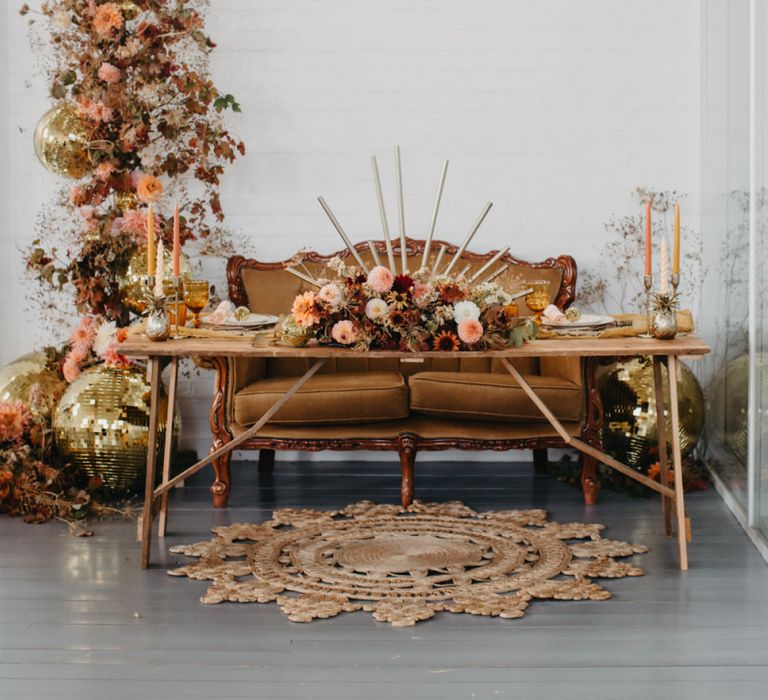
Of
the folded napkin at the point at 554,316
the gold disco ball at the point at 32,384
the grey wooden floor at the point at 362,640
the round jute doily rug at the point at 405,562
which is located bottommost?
the grey wooden floor at the point at 362,640

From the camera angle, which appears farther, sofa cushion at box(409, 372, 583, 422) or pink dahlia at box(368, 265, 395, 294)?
sofa cushion at box(409, 372, 583, 422)

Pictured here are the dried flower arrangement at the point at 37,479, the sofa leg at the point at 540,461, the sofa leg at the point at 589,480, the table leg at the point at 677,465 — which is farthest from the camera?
the sofa leg at the point at 540,461

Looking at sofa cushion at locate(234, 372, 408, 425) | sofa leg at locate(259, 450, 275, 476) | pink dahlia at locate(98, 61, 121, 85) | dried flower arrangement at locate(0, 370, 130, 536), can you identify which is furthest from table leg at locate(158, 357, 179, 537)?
pink dahlia at locate(98, 61, 121, 85)

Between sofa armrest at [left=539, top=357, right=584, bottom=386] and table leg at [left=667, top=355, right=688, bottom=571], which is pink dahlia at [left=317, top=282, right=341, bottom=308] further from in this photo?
sofa armrest at [left=539, top=357, right=584, bottom=386]

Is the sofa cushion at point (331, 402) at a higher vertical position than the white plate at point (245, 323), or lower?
lower

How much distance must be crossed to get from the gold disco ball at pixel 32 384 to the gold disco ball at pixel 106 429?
0.13 metres

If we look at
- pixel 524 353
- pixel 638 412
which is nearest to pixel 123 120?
pixel 524 353

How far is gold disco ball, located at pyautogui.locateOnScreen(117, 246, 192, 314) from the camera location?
4.63 metres

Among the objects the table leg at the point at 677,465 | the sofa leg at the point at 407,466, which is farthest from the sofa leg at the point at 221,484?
the table leg at the point at 677,465

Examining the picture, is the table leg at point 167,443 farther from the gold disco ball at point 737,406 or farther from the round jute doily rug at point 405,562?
the gold disco ball at point 737,406

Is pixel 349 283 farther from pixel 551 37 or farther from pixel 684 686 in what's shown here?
pixel 551 37

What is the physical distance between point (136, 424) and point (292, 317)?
1.31 m

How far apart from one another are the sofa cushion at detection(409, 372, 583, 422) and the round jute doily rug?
1.22 feet

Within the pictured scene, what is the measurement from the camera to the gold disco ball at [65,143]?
468 cm
